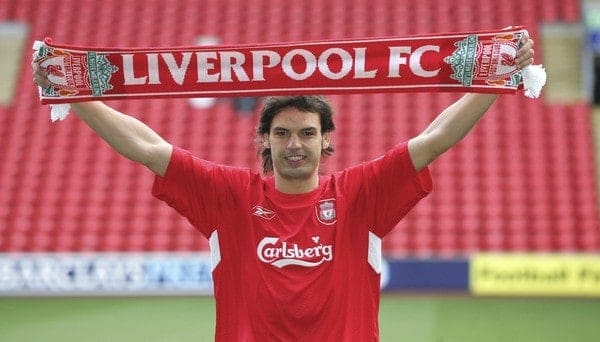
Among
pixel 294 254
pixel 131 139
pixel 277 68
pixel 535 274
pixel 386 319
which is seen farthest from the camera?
pixel 535 274

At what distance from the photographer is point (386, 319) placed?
9086 mm

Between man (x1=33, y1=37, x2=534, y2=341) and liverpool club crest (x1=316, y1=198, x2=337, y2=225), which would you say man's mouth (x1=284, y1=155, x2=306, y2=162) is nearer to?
man (x1=33, y1=37, x2=534, y2=341)

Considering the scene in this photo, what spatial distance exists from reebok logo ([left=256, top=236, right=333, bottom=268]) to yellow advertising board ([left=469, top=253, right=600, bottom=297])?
817cm

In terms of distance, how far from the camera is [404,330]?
332 inches

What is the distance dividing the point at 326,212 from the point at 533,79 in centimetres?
86

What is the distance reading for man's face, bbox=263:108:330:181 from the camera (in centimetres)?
310

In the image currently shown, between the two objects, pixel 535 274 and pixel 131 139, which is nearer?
pixel 131 139

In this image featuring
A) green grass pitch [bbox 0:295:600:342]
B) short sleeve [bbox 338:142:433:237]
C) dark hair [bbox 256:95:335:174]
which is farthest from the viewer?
green grass pitch [bbox 0:295:600:342]

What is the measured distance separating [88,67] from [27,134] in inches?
415

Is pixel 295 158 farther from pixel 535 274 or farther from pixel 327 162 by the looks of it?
pixel 535 274

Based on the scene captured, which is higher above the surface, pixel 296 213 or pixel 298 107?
pixel 298 107

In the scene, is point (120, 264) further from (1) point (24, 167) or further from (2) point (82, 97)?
(2) point (82, 97)

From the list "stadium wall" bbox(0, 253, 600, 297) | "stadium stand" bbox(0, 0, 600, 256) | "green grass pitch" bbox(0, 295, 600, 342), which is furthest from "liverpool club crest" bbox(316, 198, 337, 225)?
"stadium stand" bbox(0, 0, 600, 256)

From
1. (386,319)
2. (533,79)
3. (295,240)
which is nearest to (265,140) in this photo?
(295,240)
